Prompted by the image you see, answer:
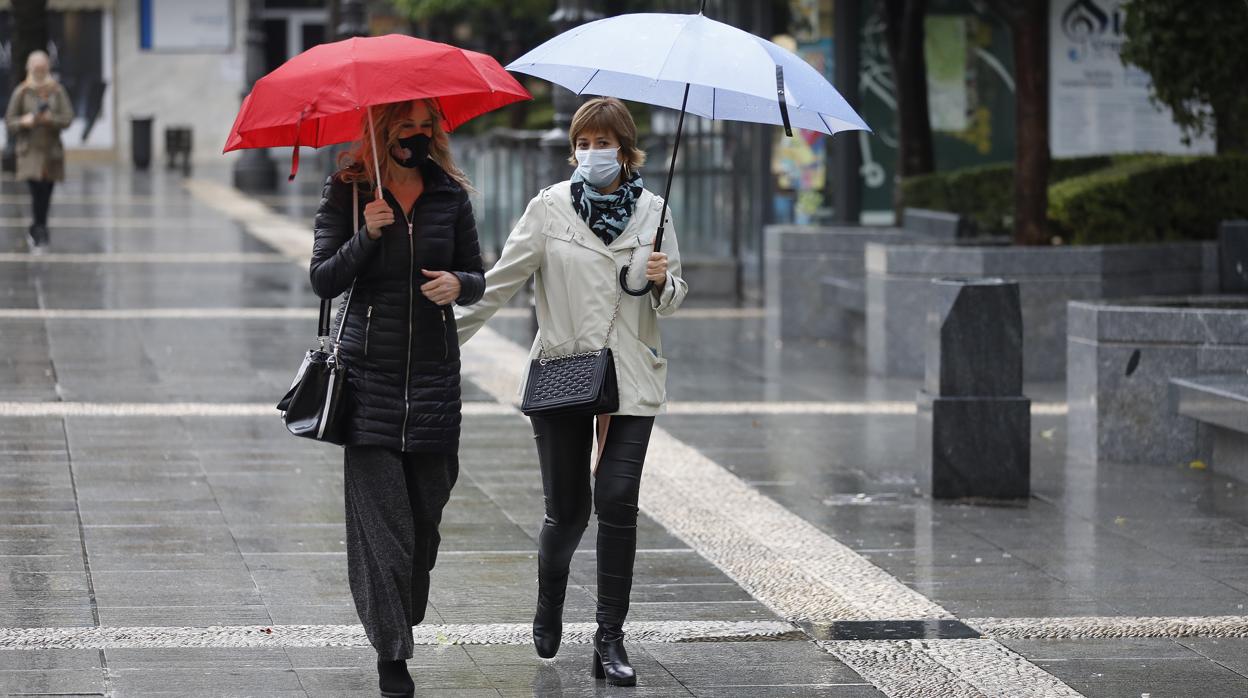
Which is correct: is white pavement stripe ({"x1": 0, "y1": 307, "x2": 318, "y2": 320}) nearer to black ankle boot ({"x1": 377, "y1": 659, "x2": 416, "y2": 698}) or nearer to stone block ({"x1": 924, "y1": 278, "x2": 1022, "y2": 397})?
stone block ({"x1": 924, "y1": 278, "x2": 1022, "y2": 397})

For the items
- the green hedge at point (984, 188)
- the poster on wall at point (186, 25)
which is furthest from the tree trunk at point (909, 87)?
the poster on wall at point (186, 25)

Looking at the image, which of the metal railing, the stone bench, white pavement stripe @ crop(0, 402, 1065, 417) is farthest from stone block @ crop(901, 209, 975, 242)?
the stone bench

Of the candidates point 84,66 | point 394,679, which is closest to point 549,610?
point 394,679

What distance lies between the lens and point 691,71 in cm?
512

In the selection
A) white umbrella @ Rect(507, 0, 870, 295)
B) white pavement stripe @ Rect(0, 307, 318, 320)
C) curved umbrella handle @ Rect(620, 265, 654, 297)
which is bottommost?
white pavement stripe @ Rect(0, 307, 318, 320)

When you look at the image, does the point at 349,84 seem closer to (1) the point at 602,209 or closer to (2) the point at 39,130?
(1) the point at 602,209

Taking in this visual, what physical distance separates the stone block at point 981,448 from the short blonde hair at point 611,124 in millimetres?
3184

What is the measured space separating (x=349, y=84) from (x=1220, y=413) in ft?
16.3

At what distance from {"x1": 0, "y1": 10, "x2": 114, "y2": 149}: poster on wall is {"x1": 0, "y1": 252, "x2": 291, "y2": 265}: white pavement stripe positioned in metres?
23.0

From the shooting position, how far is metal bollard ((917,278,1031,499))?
8.10 metres

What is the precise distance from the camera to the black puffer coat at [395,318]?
4996mm

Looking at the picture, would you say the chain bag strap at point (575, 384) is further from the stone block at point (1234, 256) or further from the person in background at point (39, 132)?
→ the person in background at point (39, 132)

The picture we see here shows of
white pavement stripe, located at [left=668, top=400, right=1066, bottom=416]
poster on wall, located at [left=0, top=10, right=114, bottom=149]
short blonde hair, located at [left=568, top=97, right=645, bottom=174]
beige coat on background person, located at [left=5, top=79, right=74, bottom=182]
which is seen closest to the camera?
short blonde hair, located at [left=568, top=97, right=645, bottom=174]

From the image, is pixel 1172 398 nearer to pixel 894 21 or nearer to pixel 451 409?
pixel 451 409
